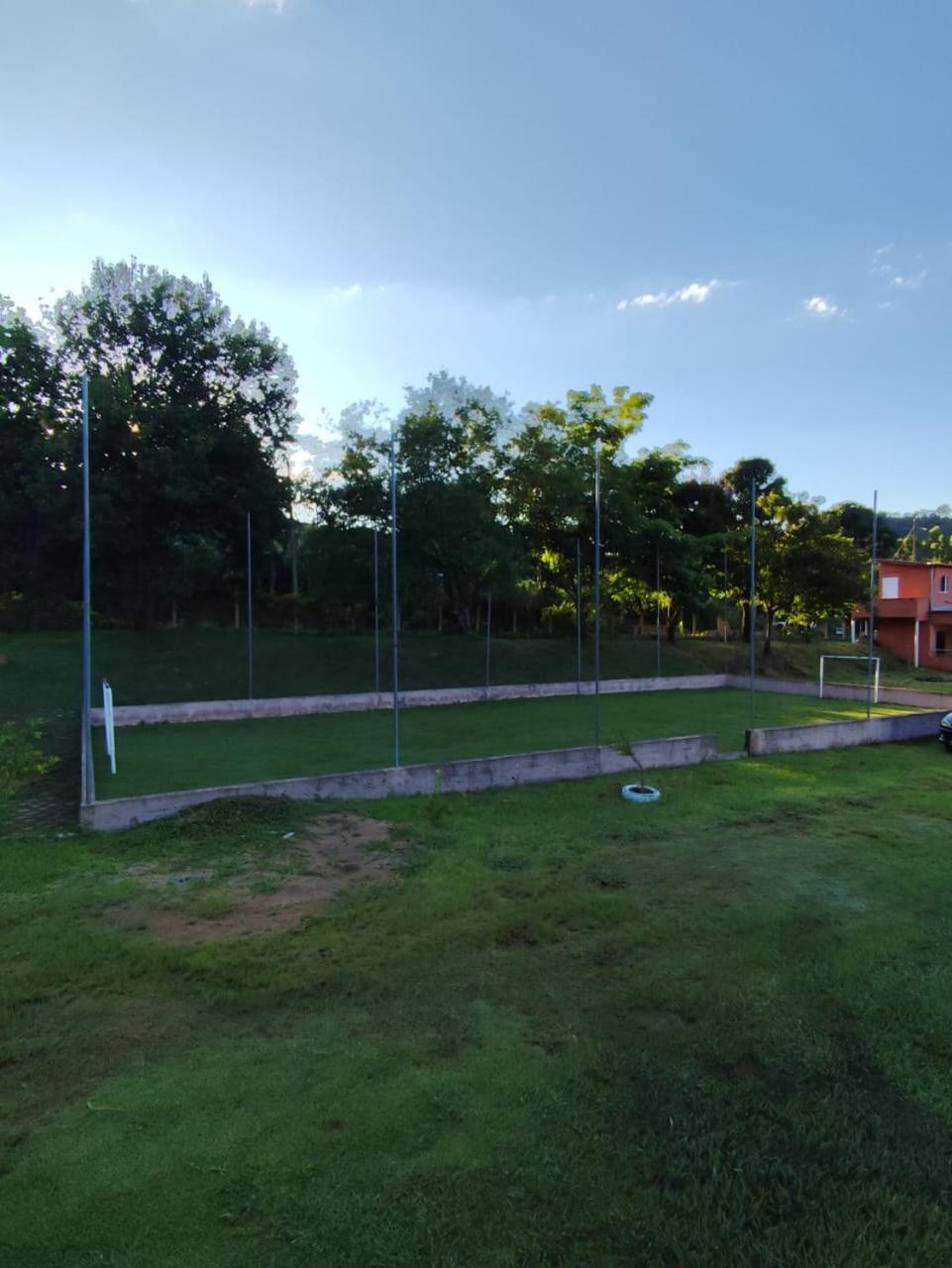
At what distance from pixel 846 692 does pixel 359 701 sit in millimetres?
11128

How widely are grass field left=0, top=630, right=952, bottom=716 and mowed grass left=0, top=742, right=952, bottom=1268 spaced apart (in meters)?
10.8

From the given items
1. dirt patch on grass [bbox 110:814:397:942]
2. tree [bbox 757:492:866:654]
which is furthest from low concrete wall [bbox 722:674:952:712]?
dirt patch on grass [bbox 110:814:397:942]

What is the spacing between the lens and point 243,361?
18016mm

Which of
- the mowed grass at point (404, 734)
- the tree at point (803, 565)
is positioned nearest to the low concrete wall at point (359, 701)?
the mowed grass at point (404, 734)

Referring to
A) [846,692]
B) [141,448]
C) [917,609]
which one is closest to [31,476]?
[141,448]

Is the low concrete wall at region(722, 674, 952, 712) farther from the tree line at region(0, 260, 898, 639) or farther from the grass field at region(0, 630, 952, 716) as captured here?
the tree line at region(0, 260, 898, 639)

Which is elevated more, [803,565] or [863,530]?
[863,530]

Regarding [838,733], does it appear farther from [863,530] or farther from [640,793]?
[863,530]

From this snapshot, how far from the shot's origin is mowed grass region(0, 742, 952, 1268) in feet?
5.81

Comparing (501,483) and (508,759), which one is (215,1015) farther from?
(501,483)

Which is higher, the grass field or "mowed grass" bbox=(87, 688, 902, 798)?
the grass field

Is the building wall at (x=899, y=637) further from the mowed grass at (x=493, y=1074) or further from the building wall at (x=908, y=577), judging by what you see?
the mowed grass at (x=493, y=1074)

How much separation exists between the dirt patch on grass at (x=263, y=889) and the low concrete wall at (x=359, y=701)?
767 centimetres

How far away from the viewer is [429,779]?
6.75m
